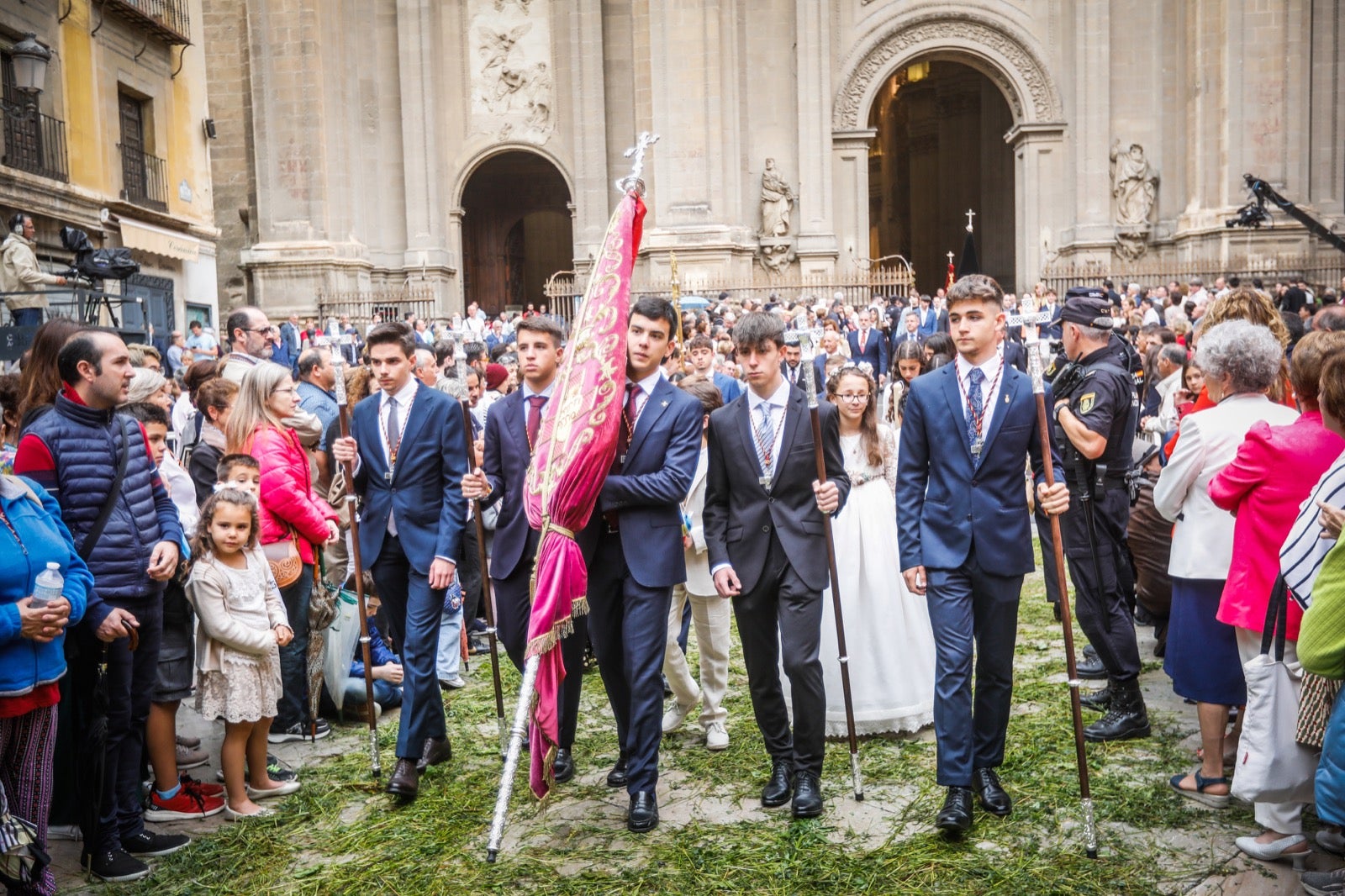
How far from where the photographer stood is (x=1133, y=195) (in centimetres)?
2719

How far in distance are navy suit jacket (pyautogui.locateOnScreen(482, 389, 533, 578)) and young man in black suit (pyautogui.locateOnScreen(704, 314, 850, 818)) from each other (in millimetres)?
927

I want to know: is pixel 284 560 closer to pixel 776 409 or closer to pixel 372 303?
pixel 776 409

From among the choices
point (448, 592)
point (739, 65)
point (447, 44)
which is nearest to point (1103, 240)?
point (739, 65)

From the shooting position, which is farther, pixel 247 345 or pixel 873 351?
pixel 873 351

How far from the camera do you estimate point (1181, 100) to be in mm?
27016

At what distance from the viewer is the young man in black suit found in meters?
5.37

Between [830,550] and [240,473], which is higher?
[240,473]

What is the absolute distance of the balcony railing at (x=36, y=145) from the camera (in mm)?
16250

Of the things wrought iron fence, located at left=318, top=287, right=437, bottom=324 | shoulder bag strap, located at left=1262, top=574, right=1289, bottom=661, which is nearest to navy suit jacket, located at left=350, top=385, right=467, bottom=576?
shoulder bag strap, located at left=1262, top=574, right=1289, bottom=661

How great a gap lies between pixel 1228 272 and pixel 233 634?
23726mm

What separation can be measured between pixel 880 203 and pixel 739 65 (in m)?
17.9

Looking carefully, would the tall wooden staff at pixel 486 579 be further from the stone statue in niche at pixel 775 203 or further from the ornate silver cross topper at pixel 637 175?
the stone statue in niche at pixel 775 203

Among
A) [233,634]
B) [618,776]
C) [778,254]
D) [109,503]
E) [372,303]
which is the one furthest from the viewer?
[778,254]

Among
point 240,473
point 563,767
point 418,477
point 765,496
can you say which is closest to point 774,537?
point 765,496
